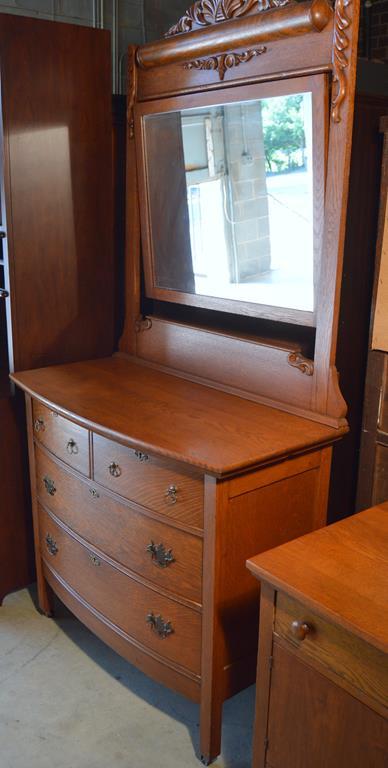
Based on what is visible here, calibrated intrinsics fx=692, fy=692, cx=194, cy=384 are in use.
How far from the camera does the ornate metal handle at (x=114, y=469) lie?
1886 mm

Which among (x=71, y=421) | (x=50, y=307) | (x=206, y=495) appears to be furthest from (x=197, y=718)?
(x=50, y=307)

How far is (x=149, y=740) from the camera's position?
6.32 feet

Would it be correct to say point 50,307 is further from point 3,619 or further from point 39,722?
point 39,722

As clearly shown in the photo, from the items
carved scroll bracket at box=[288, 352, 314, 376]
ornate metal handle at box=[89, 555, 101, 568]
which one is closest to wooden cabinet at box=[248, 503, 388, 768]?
carved scroll bracket at box=[288, 352, 314, 376]

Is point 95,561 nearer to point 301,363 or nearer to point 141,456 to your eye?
point 141,456

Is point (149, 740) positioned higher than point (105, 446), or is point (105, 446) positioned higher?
point (105, 446)

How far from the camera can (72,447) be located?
206 centimetres

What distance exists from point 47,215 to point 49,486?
2.97 feet

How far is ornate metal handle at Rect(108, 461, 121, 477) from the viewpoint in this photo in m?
1.89

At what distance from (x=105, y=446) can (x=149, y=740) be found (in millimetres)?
828

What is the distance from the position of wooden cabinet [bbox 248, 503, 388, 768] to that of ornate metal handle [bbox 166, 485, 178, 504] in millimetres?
355

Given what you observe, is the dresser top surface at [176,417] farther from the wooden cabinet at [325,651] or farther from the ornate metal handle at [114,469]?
the wooden cabinet at [325,651]

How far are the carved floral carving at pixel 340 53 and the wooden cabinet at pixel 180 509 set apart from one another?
2.62ft

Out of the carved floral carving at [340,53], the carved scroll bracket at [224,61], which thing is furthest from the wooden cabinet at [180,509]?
the carved scroll bracket at [224,61]
